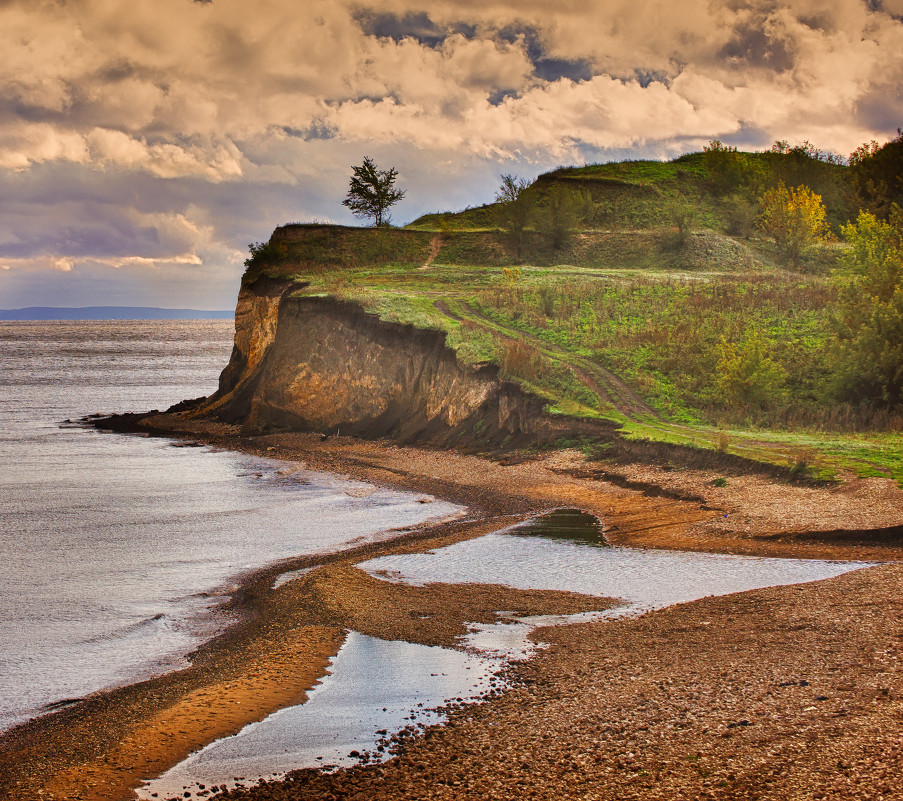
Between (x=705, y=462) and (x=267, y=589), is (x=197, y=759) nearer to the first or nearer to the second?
(x=267, y=589)

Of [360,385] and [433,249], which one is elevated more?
[433,249]

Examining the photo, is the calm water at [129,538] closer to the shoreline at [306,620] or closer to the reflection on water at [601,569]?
the shoreline at [306,620]

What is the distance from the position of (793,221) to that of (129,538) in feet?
176

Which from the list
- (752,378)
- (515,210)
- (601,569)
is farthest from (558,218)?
(601,569)

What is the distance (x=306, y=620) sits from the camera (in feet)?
50.9

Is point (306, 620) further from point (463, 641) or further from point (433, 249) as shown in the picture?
point (433, 249)

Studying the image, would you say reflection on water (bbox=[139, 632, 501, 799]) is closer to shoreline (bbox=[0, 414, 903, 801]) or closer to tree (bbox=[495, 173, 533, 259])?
shoreline (bbox=[0, 414, 903, 801])

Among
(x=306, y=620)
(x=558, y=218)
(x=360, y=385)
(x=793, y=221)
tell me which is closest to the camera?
(x=306, y=620)

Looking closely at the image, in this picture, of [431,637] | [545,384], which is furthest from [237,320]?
[431,637]

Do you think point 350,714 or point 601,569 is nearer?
point 350,714

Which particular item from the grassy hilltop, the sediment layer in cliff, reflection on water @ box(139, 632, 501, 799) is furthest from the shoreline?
the grassy hilltop

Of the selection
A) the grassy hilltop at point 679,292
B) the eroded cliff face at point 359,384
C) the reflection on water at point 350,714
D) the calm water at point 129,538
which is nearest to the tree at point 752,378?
the grassy hilltop at point 679,292

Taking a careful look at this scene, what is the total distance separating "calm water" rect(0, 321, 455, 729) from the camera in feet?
46.6

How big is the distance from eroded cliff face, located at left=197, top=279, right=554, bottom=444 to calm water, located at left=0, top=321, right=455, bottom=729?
565 cm
